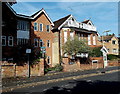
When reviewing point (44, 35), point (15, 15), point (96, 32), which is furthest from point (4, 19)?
point (96, 32)

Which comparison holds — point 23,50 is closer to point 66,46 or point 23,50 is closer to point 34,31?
point 34,31

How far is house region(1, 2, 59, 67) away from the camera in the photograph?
2022 cm

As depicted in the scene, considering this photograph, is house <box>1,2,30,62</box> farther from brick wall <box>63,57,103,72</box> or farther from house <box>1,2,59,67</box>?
brick wall <box>63,57,103,72</box>

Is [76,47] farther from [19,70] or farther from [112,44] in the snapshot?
[112,44]

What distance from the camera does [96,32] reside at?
31359 millimetres

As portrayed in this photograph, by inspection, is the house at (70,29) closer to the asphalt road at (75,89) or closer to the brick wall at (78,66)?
the brick wall at (78,66)

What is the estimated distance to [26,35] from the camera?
22.9 m

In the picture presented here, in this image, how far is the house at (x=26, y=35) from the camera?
66.3 feet

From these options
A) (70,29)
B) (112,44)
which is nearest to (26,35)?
(70,29)

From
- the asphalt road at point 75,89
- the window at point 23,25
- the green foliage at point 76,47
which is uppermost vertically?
the window at point 23,25

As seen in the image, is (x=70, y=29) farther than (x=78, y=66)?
Yes

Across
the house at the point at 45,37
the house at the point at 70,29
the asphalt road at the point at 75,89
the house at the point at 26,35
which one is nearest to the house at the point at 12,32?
the house at the point at 26,35

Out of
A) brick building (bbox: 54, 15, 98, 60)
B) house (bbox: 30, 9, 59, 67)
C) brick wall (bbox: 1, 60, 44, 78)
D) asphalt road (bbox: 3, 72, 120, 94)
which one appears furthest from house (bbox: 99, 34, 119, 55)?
asphalt road (bbox: 3, 72, 120, 94)

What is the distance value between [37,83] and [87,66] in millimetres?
13203
